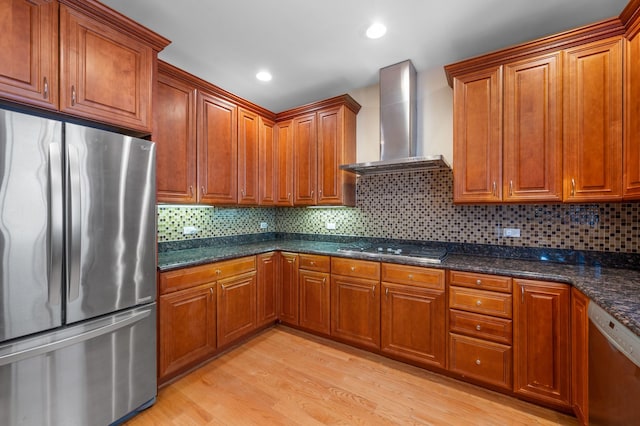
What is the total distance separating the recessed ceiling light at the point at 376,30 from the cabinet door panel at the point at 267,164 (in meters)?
1.60

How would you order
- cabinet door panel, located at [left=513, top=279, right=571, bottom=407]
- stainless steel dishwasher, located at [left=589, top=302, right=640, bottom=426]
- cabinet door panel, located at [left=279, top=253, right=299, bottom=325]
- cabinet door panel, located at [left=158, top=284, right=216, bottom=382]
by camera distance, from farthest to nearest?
cabinet door panel, located at [left=279, top=253, right=299, bottom=325], cabinet door panel, located at [left=158, top=284, right=216, bottom=382], cabinet door panel, located at [left=513, top=279, right=571, bottom=407], stainless steel dishwasher, located at [left=589, top=302, right=640, bottom=426]

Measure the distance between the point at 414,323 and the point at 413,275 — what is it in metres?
0.41

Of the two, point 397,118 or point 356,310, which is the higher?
point 397,118

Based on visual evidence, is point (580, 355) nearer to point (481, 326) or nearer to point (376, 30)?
point (481, 326)

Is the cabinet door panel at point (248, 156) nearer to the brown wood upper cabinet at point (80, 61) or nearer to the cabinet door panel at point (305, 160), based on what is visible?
the cabinet door panel at point (305, 160)

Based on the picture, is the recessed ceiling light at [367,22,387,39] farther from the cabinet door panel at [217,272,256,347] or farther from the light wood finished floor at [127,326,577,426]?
the light wood finished floor at [127,326,577,426]

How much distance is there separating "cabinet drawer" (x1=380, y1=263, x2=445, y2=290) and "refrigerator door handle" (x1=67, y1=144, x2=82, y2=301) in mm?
2121

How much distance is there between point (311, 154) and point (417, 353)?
2286mm

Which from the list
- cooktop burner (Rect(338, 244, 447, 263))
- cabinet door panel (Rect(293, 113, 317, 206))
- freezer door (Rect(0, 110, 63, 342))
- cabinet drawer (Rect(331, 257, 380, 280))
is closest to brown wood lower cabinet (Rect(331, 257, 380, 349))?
cabinet drawer (Rect(331, 257, 380, 280))

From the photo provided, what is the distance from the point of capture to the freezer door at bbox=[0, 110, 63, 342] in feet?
4.12

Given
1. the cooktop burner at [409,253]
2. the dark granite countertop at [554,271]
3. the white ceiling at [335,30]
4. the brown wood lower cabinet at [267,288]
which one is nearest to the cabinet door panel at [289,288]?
the brown wood lower cabinet at [267,288]

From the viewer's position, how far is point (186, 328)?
7.07 feet

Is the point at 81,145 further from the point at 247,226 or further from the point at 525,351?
the point at 525,351

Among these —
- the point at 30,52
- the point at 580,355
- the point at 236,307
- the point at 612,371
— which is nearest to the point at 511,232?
the point at 580,355
